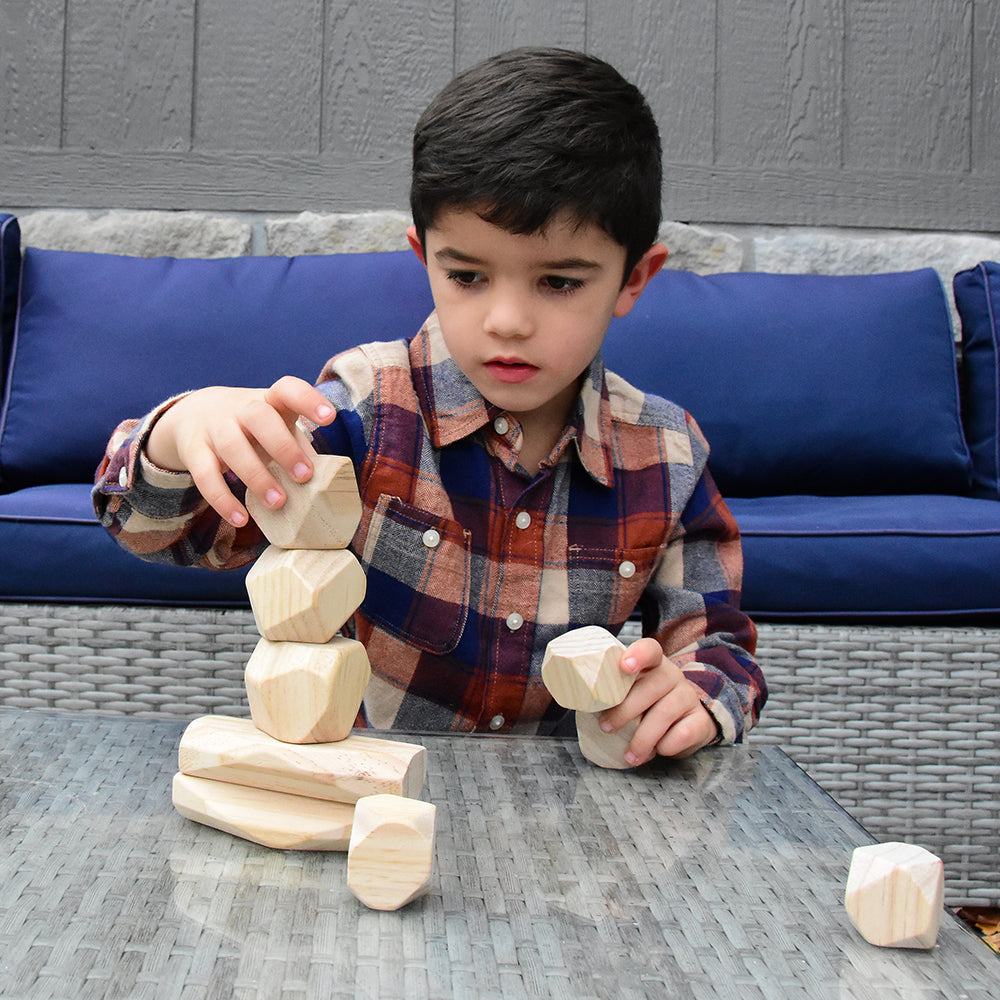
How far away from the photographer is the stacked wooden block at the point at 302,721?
56 centimetres

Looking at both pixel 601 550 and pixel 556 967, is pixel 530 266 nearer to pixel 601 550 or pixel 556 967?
pixel 601 550

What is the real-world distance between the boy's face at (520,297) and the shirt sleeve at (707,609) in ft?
0.85

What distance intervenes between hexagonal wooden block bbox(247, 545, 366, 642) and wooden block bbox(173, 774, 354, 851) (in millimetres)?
92

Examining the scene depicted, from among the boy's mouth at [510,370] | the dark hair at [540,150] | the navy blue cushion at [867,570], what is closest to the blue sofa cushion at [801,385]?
the navy blue cushion at [867,570]

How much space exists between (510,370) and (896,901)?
1.68 ft

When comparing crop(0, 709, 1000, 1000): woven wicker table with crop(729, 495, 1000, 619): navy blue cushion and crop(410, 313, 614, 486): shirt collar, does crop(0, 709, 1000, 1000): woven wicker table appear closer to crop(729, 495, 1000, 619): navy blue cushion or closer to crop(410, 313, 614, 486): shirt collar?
crop(410, 313, 614, 486): shirt collar

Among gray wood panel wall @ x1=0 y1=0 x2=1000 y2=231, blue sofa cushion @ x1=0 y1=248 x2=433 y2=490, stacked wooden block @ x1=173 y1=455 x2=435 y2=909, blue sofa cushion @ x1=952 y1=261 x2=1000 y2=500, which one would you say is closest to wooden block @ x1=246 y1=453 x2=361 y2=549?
stacked wooden block @ x1=173 y1=455 x2=435 y2=909

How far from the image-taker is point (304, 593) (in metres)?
0.58

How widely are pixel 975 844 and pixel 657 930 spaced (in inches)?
48.0

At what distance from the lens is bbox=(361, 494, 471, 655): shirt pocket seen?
0.99m

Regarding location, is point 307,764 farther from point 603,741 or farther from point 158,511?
point 158,511

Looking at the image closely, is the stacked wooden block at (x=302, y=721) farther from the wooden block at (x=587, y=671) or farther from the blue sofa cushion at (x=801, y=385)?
the blue sofa cushion at (x=801, y=385)

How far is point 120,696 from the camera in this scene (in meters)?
1.46

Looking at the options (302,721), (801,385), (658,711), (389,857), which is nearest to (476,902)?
(389,857)
